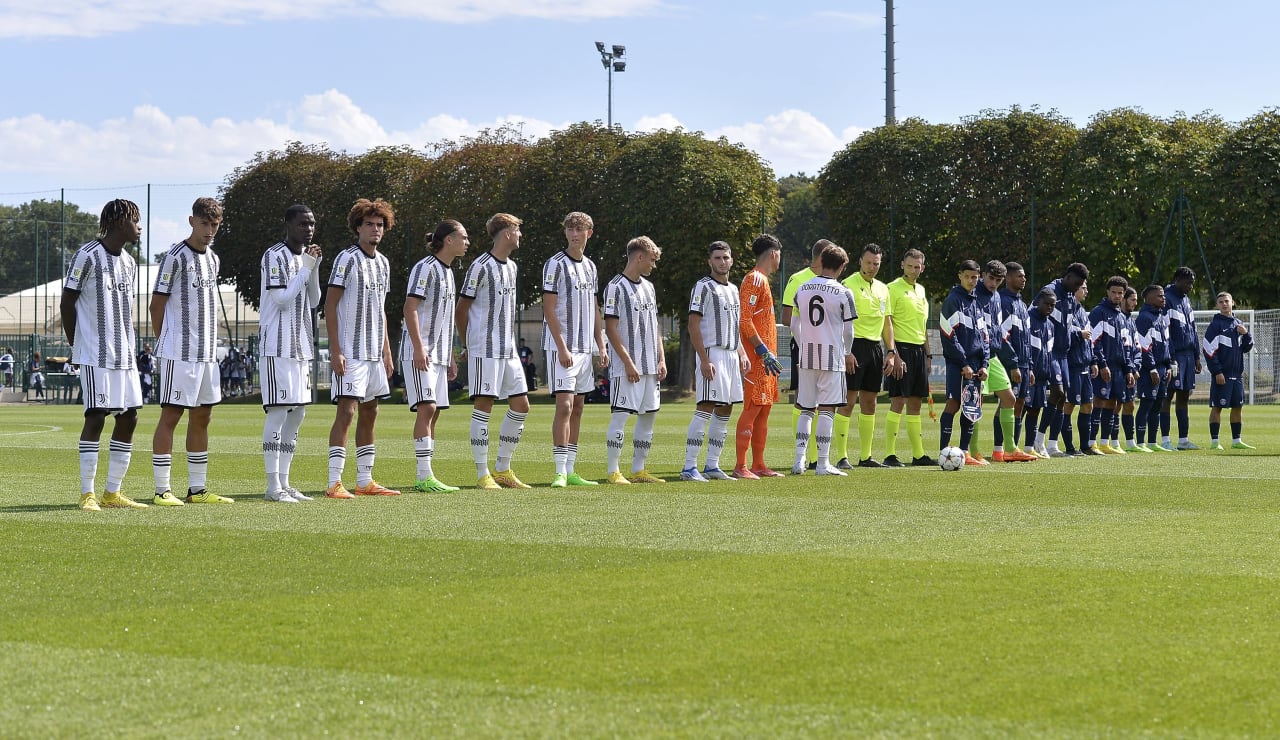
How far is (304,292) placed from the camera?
36.4ft

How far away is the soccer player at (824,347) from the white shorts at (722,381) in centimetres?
82

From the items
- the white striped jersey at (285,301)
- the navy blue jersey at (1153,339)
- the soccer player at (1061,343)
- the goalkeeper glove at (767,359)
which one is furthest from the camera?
the navy blue jersey at (1153,339)

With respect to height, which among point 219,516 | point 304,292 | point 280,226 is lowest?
point 219,516

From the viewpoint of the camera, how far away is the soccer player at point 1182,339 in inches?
746

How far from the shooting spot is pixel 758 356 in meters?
13.6

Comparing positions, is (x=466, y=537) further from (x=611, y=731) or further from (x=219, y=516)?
(x=611, y=731)

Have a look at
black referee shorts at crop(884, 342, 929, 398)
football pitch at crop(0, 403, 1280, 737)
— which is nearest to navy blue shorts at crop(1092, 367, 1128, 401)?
black referee shorts at crop(884, 342, 929, 398)

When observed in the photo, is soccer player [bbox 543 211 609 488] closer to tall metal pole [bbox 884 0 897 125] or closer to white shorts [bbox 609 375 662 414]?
white shorts [bbox 609 375 662 414]

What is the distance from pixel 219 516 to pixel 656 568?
3.74m

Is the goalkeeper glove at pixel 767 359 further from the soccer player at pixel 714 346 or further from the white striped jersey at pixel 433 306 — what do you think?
the white striped jersey at pixel 433 306

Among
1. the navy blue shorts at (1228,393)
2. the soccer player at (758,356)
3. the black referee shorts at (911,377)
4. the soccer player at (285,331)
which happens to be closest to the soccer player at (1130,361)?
the navy blue shorts at (1228,393)

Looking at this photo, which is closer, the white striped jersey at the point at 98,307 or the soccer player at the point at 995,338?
the white striped jersey at the point at 98,307

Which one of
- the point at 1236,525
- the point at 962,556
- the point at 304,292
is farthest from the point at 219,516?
the point at 1236,525

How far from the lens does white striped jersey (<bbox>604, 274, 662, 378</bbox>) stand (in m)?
12.7
